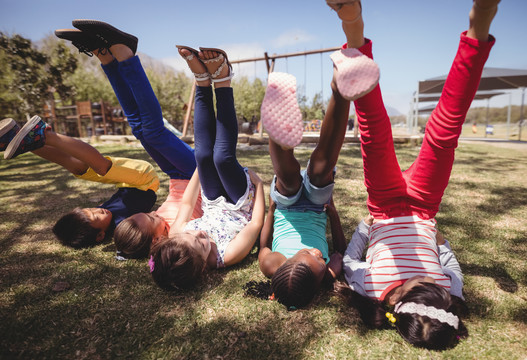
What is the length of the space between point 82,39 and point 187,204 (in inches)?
65.1

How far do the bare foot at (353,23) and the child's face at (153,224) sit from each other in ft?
7.00

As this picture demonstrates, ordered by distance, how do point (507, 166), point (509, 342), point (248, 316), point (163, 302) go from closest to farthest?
point (509, 342), point (248, 316), point (163, 302), point (507, 166)

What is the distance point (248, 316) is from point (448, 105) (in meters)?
1.73

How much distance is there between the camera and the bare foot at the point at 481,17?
128 centimetres

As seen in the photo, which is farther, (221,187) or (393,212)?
(221,187)

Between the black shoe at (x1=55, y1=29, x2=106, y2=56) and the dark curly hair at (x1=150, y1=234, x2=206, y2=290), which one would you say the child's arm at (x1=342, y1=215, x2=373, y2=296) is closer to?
the dark curly hair at (x1=150, y1=234, x2=206, y2=290)

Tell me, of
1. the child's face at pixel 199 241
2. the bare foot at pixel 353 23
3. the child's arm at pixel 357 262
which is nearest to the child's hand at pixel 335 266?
the child's arm at pixel 357 262

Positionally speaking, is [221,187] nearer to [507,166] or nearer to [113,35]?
[113,35]

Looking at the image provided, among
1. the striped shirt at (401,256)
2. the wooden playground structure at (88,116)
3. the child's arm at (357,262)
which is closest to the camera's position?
the striped shirt at (401,256)

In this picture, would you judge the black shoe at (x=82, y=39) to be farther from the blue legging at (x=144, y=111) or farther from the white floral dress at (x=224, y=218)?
the white floral dress at (x=224, y=218)

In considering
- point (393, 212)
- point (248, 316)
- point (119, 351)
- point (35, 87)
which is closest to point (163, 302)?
point (119, 351)

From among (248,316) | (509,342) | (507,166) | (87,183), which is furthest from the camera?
(507,166)

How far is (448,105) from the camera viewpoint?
1608mm

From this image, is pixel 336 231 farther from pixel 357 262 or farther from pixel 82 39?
pixel 82 39
